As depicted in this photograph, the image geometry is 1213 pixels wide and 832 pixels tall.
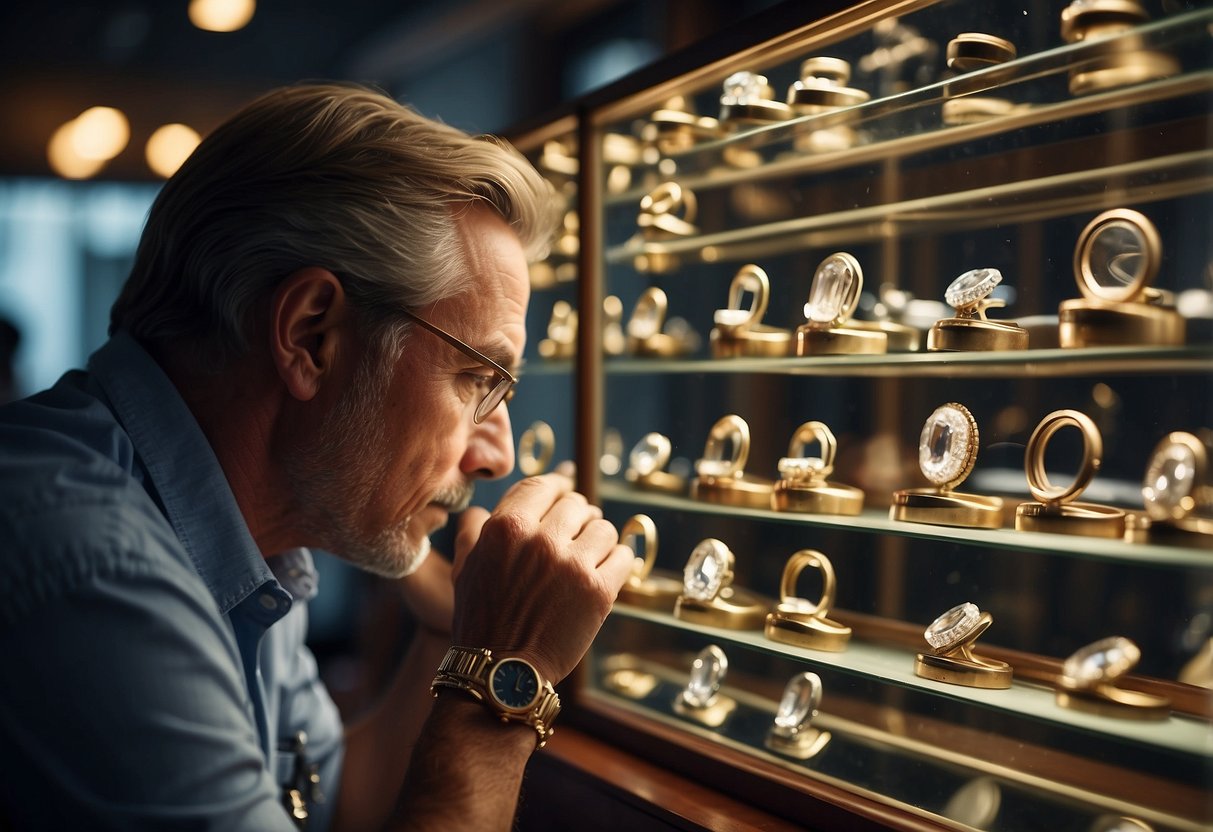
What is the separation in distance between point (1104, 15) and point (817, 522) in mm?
687

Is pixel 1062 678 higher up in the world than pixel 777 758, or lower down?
higher up

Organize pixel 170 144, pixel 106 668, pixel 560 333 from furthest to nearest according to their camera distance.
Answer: pixel 170 144 → pixel 560 333 → pixel 106 668

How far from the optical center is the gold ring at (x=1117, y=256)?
1016 mm

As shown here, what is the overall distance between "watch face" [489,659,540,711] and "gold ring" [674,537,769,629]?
0.45 m

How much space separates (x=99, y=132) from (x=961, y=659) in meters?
4.64

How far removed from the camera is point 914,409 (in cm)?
153

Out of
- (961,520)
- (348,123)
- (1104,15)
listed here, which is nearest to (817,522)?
(961,520)

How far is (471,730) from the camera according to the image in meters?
1.09

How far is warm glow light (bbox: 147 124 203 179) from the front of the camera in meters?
4.50

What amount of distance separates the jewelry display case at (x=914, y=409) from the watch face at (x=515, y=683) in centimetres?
38

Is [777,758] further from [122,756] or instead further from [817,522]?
[122,756]

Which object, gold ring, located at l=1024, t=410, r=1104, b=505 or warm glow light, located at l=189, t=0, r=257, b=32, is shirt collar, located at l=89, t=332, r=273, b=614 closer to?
gold ring, located at l=1024, t=410, r=1104, b=505

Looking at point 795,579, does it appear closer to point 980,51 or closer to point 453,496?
point 453,496

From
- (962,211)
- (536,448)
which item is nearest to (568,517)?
Result: (962,211)
